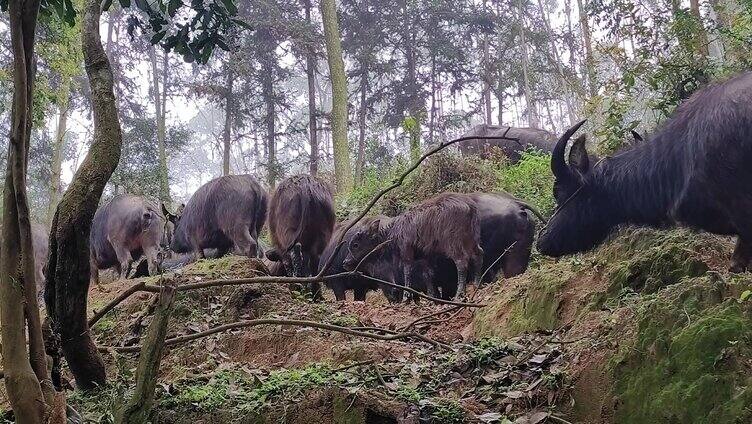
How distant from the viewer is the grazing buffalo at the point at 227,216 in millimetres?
10133

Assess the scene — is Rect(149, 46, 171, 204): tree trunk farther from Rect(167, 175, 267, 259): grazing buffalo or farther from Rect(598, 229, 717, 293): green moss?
Rect(598, 229, 717, 293): green moss

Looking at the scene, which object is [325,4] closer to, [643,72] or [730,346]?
[643,72]

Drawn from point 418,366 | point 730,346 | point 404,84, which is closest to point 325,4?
point 404,84

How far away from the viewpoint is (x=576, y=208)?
614cm

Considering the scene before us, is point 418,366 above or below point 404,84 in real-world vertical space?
below

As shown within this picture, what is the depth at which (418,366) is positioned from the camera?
4.23 meters

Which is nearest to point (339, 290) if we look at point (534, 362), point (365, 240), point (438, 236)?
point (365, 240)

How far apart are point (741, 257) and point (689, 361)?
2.02 meters

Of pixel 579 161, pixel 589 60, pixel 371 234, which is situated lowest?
pixel 371 234

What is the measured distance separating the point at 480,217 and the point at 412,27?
1775cm

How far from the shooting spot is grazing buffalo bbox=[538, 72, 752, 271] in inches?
179

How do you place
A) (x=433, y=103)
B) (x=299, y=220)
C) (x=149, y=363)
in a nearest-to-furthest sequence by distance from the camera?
1. (x=149, y=363)
2. (x=299, y=220)
3. (x=433, y=103)

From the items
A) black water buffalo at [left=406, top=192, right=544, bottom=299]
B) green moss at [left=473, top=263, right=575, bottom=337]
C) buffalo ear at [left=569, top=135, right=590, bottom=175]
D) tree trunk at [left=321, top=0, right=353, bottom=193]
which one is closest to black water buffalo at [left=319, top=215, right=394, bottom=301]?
black water buffalo at [left=406, top=192, right=544, bottom=299]

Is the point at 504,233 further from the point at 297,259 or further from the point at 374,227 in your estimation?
the point at 297,259
